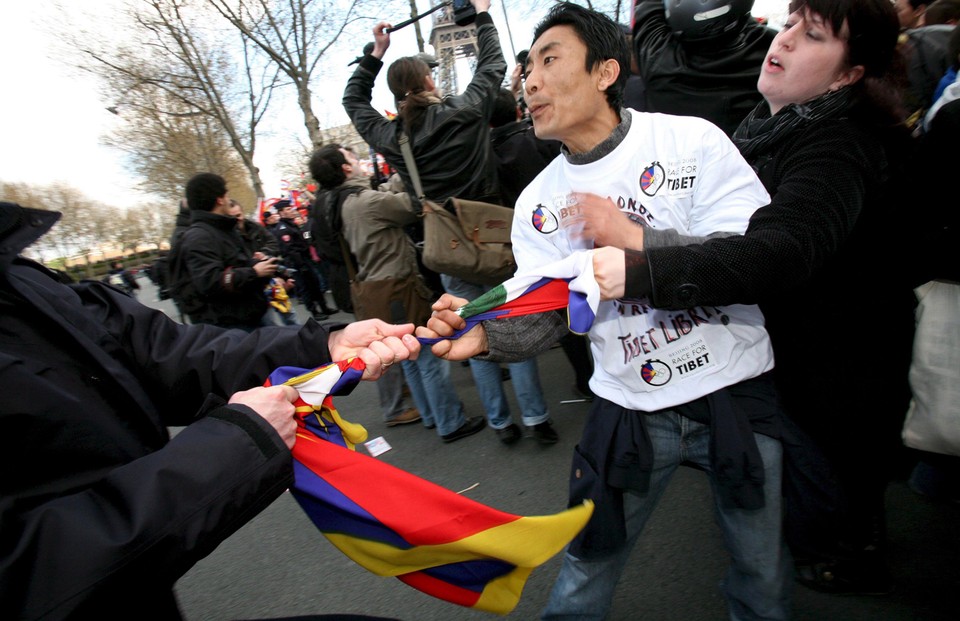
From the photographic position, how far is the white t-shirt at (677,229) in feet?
4.70

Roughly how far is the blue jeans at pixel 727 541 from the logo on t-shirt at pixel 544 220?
0.65 meters

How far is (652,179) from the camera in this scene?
150cm

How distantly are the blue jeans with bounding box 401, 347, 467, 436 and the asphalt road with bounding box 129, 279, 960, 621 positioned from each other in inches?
7.9

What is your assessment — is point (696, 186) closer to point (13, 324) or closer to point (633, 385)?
point (633, 385)

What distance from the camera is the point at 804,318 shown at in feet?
5.48

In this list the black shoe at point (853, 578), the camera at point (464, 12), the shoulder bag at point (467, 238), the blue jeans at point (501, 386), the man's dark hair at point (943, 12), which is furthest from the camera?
the blue jeans at point (501, 386)

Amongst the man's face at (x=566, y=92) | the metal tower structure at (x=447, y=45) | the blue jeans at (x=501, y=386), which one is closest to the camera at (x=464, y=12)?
the blue jeans at (x=501, y=386)

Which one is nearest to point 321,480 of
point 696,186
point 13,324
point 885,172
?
point 13,324

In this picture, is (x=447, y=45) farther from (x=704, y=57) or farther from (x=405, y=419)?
(x=704, y=57)

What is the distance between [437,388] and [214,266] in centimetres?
189

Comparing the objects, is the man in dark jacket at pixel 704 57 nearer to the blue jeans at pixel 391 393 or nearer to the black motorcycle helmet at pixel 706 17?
the black motorcycle helmet at pixel 706 17

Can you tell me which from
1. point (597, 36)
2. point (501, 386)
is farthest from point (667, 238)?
point (501, 386)

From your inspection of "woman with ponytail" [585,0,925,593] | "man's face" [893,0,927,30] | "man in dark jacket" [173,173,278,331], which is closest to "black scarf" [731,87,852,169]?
"woman with ponytail" [585,0,925,593]

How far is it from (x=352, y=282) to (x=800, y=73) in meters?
3.20
